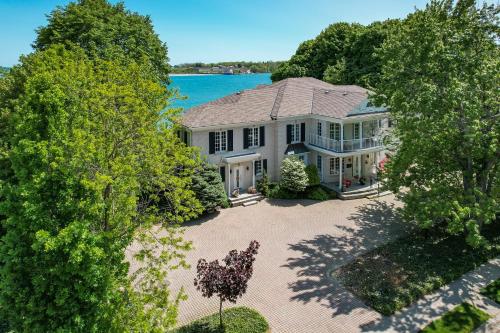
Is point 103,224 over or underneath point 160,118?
underneath

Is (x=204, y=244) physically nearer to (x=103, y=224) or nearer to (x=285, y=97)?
(x=103, y=224)

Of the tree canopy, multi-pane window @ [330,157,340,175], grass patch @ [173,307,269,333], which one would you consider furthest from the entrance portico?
the tree canopy

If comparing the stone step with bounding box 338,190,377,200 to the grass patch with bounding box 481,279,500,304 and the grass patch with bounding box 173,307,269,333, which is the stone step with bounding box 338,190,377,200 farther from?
the grass patch with bounding box 173,307,269,333

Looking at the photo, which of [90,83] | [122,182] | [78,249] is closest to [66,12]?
[90,83]

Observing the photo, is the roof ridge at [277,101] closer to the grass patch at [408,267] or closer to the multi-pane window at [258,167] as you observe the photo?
the multi-pane window at [258,167]

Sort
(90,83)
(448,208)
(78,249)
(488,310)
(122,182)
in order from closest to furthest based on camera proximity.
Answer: (78,249), (122,182), (90,83), (488,310), (448,208)

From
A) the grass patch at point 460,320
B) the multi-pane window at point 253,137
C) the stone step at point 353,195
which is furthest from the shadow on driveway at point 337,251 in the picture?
the multi-pane window at point 253,137
